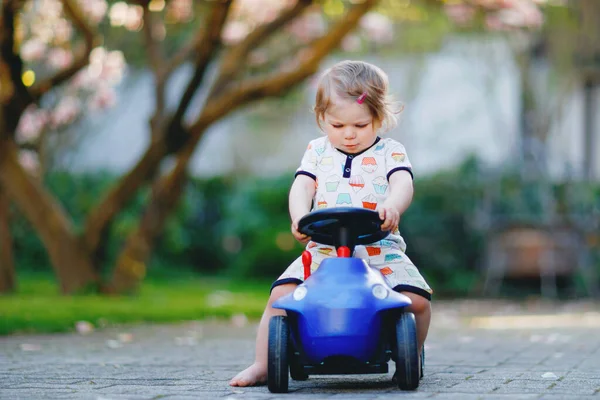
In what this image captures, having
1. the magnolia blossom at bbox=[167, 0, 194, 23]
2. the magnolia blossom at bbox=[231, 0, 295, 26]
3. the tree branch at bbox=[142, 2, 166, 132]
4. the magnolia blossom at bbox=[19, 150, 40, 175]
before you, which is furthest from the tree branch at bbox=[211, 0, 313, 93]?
the magnolia blossom at bbox=[19, 150, 40, 175]

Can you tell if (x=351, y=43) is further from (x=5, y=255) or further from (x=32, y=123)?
(x=5, y=255)

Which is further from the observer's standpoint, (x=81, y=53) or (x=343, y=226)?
(x=81, y=53)

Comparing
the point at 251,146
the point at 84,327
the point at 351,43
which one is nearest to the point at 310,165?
the point at 84,327

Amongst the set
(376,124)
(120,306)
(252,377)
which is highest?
(376,124)

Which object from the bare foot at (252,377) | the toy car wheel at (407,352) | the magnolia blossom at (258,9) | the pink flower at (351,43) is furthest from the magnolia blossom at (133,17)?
the toy car wheel at (407,352)

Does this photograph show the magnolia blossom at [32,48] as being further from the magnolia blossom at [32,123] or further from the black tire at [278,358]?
the black tire at [278,358]

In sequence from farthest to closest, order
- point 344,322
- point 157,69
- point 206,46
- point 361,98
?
point 157,69 < point 206,46 < point 361,98 < point 344,322

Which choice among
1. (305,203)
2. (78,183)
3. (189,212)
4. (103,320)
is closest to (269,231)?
(189,212)

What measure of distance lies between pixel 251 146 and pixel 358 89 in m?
16.1

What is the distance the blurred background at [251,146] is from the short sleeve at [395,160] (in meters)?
3.66

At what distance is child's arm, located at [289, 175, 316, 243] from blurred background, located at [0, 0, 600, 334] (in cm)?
338

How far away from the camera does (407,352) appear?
12.3ft

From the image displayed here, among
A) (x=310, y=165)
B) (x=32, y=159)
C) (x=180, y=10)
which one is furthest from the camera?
(x=32, y=159)

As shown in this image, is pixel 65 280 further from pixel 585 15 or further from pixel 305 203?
pixel 585 15
